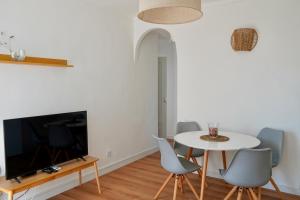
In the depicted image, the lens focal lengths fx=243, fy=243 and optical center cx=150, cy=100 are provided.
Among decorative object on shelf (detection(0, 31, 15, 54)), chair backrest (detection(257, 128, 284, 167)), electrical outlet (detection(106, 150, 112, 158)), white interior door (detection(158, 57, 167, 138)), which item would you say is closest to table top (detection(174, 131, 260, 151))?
chair backrest (detection(257, 128, 284, 167))

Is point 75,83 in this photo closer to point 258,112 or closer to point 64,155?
point 64,155

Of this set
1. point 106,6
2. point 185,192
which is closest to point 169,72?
point 106,6

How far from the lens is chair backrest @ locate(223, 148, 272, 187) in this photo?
2254mm

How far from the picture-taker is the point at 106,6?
12.3ft

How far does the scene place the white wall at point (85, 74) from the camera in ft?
8.82

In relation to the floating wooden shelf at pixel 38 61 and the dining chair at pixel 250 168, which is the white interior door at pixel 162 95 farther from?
the dining chair at pixel 250 168

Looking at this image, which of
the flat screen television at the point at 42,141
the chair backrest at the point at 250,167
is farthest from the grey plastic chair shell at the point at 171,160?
the flat screen television at the point at 42,141

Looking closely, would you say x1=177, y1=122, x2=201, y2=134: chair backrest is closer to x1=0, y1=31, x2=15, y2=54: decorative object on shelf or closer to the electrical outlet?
the electrical outlet

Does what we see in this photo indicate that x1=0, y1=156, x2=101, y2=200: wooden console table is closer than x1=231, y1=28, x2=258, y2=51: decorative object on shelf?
Yes

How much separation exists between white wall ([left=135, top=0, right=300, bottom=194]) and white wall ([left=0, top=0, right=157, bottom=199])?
0.94 metres

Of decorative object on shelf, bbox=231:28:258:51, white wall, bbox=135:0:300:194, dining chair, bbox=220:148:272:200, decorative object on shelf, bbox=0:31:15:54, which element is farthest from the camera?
decorative object on shelf, bbox=231:28:258:51

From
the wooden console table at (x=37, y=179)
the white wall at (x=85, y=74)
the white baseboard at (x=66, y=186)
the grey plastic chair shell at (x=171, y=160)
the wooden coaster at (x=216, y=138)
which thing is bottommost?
the white baseboard at (x=66, y=186)

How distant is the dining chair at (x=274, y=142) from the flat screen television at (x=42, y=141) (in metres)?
2.34

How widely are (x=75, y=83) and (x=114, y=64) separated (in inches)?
34.2
